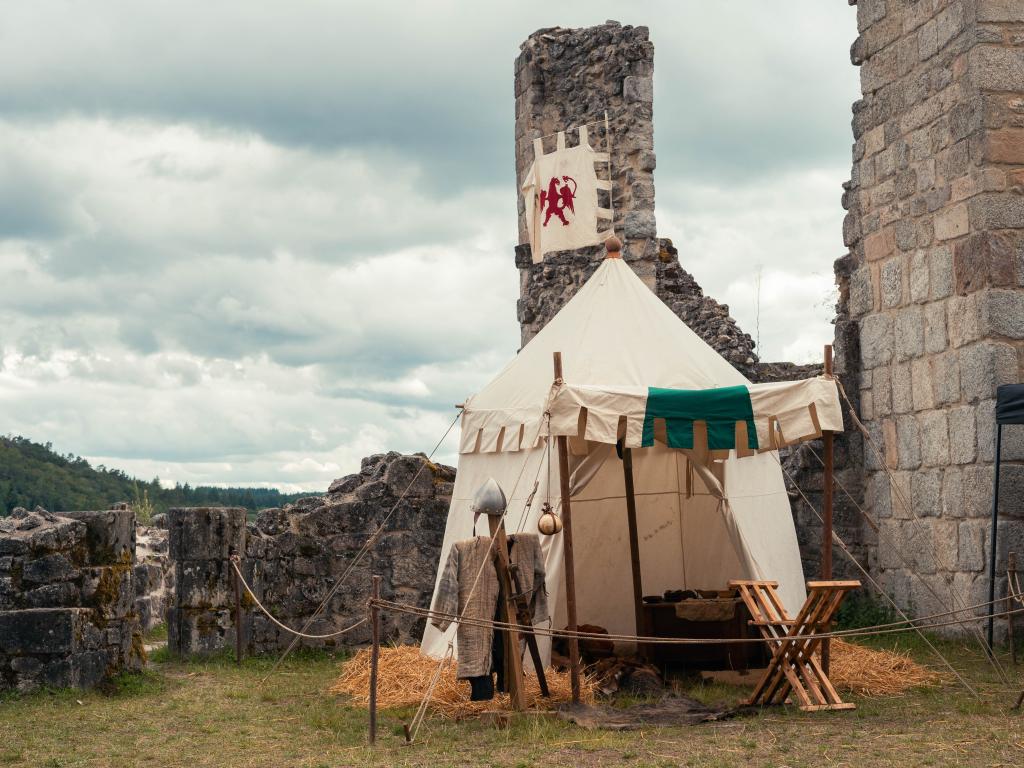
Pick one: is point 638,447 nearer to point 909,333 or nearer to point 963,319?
point 963,319

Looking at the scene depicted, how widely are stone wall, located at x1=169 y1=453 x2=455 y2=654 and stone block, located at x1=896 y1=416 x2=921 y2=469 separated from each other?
348 centimetres

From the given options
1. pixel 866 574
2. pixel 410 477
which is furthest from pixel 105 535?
pixel 866 574

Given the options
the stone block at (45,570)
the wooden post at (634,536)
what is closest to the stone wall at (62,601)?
the stone block at (45,570)

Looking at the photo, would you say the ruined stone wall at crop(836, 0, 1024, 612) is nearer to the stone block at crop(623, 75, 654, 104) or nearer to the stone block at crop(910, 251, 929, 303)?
the stone block at crop(910, 251, 929, 303)

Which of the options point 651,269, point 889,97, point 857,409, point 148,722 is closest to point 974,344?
point 857,409

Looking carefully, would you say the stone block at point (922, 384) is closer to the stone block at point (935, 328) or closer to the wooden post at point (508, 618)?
the stone block at point (935, 328)

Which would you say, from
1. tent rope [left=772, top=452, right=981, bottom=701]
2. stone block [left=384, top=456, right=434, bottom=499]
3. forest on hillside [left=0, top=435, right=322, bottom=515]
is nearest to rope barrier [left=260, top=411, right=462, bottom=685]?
stone block [left=384, top=456, right=434, bottom=499]

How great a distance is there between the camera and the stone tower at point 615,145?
12.2 meters

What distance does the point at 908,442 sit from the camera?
30.5ft

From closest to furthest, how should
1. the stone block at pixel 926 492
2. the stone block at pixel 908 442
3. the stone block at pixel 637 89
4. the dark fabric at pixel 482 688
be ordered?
the dark fabric at pixel 482 688 < the stone block at pixel 926 492 < the stone block at pixel 908 442 < the stone block at pixel 637 89

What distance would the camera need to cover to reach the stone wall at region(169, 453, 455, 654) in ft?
29.8

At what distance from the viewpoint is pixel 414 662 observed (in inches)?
312

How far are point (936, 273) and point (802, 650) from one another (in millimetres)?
3735

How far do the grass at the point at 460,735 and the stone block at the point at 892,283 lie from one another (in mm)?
2985
